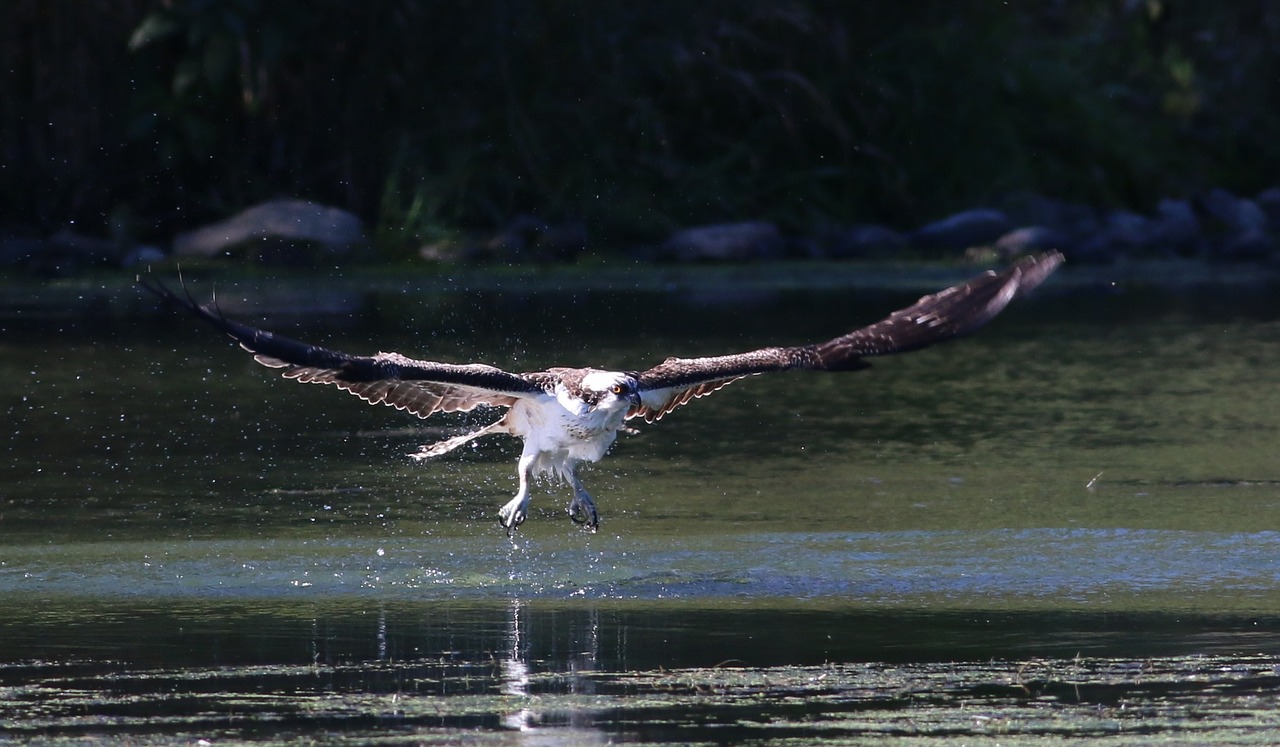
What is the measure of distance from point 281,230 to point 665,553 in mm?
15807

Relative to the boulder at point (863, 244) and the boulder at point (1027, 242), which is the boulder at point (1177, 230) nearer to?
the boulder at point (1027, 242)

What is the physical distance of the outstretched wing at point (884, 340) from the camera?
1022 cm

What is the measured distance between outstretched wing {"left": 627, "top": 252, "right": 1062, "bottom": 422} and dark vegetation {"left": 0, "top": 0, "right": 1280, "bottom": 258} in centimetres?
1566

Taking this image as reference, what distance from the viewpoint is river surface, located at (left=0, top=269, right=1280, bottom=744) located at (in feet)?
24.9

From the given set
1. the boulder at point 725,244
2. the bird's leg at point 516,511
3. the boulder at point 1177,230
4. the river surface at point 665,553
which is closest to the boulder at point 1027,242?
the boulder at point 1177,230

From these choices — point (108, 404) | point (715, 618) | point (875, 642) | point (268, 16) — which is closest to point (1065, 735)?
point (875, 642)

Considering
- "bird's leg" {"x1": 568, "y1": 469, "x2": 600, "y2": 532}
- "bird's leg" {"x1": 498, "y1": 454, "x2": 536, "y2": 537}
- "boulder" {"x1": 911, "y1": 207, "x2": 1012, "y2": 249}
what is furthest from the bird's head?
"boulder" {"x1": 911, "y1": 207, "x2": 1012, "y2": 249}

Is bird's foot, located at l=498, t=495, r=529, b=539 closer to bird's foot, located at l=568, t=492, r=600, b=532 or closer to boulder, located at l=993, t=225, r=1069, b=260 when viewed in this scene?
bird's foot, located at l=568, t=492, r=600, b=532

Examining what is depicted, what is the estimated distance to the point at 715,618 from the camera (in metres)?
9.36

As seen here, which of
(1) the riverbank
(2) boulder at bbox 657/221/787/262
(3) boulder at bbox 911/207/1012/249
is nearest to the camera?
(1) the riverbank

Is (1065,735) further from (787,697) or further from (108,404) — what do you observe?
(108,404)

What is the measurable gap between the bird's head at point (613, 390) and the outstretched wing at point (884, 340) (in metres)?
0.17

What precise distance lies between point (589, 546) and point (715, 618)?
182 cm

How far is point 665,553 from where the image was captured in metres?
10.8
